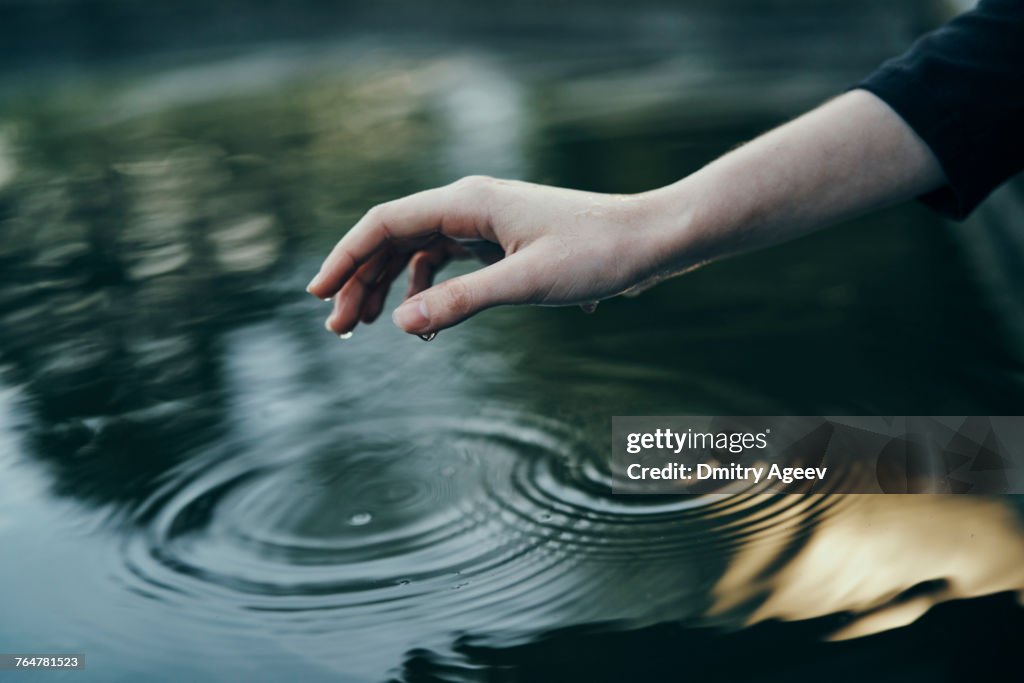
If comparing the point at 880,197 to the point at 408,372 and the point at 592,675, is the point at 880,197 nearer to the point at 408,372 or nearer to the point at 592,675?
the point at 592,675

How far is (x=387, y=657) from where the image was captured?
1.26 metres

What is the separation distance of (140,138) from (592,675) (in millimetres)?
3637

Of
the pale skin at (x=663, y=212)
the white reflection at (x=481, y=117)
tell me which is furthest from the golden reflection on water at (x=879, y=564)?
the white reflection at (x=481, y=117)

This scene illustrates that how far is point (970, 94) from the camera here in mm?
1279

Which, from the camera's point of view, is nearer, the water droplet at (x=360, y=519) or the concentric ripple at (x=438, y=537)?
the concentric ripple at (x=438, y=537)

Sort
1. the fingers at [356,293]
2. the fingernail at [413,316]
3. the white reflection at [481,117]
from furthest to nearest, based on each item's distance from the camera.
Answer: the white reflection at [481,117] < the fingers at [356,293] < the fingernail at [413,316]

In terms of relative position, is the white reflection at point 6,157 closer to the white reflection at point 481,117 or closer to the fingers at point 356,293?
the white reflection at point 481,117

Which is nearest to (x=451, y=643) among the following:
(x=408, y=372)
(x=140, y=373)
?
(x=408, y=372)

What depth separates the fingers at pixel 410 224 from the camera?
Answer: 1.31 metres

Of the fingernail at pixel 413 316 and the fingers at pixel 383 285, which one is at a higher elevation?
the fingers at pixel 383 285

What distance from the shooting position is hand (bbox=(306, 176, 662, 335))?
1210mm

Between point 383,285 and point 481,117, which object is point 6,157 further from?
point 383,285

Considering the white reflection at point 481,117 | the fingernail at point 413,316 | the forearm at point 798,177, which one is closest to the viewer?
the fingernail at point 413,316

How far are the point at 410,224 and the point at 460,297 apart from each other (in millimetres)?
178
